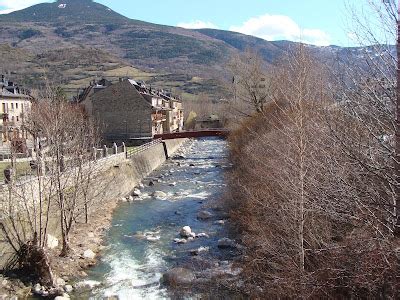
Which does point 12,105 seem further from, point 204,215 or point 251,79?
point 204,215

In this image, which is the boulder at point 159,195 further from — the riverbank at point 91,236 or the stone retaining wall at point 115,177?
the stone retaining wall at point 115,177

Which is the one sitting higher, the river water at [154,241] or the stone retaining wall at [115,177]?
the stone retaining wall at [115,177]

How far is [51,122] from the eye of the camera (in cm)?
2042

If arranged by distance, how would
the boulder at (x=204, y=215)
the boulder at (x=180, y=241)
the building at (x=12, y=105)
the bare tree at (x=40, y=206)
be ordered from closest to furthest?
the bare tree at (x=40, y=206) < the boulder at (x=180, y=241) < the boulder at (x=204, y=215) < the building at (x=12, y=105)

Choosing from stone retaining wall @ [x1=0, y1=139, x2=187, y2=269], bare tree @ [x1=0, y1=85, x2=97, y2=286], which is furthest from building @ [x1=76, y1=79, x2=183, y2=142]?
bare tree @ [x1=0, y1=85, x2=97, y2=286]

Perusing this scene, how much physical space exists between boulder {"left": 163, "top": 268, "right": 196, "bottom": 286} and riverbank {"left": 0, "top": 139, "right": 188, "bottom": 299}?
11.8 ft

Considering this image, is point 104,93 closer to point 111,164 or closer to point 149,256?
point 111,164

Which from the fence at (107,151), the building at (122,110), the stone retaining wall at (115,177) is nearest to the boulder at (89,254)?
the stone retaining wall at (115,177)

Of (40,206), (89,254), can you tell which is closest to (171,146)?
(89,254)

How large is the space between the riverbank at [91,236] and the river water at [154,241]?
545 millimetres

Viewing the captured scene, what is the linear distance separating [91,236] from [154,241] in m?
3.40

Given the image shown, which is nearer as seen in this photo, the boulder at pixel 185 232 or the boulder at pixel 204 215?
the boulder at pixel 185 232

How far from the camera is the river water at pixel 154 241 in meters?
16.9

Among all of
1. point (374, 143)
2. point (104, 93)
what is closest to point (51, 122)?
point (374, 143)
